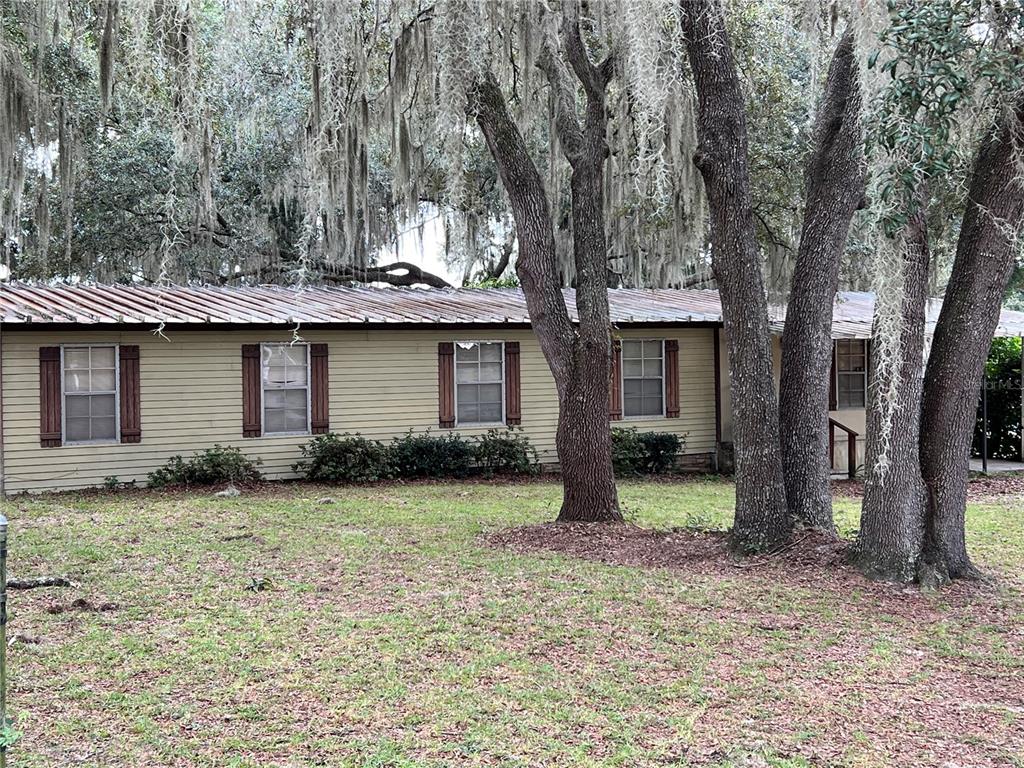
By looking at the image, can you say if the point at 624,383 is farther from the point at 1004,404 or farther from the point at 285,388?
the point at 1004,404

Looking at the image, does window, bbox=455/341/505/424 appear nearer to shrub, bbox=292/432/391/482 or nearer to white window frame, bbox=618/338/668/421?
shrub, bbox=292/432/391/482

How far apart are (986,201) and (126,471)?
402 inches

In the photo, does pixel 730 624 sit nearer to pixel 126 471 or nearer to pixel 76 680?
pixel 76 680

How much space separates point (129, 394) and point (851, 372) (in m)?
11.2

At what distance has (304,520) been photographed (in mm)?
9375

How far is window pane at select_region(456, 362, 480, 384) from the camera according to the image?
548 inches

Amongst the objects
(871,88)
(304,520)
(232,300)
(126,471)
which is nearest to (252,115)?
(232,300)

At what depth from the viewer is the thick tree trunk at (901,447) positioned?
5645 mm

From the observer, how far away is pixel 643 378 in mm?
14914

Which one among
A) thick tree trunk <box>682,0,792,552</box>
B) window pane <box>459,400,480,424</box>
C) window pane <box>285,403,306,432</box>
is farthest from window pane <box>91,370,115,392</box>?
thick tree trunk <box>682,0,792,552</box>

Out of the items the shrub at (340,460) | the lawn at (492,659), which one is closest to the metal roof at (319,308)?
the shrub at (340,460)

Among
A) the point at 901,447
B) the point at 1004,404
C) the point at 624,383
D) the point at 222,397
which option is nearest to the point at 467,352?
the point at 624,383

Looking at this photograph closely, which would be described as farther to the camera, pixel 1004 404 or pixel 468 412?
pixel 1004 404

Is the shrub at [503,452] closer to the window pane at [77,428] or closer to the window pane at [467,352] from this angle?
the window pane at [467,352]
